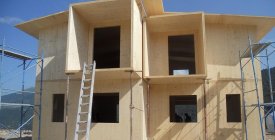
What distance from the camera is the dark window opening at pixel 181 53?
1432cm

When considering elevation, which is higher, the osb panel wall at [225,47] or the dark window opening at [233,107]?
the osb panel wall at [225,47]

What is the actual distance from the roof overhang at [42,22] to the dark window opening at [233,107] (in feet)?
28.9

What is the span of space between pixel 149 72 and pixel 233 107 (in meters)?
4.30

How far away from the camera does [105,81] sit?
11.9 metres

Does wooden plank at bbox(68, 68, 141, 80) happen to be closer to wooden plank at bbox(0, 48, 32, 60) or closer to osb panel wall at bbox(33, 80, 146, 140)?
osb panel wall at bbox(33, 80, 146, 140)

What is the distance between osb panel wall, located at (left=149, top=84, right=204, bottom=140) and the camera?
12383 millimetres

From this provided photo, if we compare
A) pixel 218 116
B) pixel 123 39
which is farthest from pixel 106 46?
pixel 218 116

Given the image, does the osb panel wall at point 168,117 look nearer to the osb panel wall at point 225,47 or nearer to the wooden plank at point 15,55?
the osb panel wall at point 225,47

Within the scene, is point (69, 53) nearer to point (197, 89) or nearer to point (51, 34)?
point (51, 34)

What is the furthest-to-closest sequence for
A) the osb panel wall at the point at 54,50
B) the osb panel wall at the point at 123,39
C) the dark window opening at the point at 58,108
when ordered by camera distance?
1. the osb panel wall at the point at 54,50
2. the dark window opening at the point at 58,108
3. the osb panel wall at the point at 123,39

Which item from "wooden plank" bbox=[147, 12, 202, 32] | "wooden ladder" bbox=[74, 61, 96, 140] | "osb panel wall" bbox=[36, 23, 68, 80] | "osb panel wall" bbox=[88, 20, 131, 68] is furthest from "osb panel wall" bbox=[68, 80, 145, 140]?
"wooden plank" bbox=[147, 12, 202, 32]

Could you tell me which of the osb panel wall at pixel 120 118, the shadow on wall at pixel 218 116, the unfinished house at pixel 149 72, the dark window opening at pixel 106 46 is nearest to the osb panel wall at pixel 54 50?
the unfinished house at pixel 149 72

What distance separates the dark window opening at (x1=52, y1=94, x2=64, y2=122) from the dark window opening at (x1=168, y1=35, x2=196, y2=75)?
5.88 m

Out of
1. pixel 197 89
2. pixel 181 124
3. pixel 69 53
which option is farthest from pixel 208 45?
pixel 69 53
